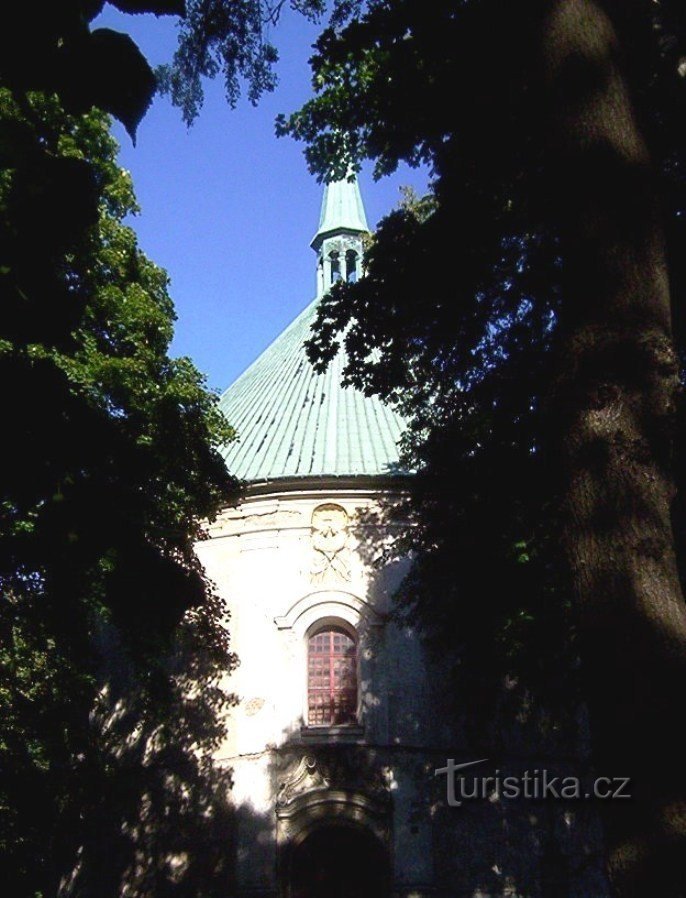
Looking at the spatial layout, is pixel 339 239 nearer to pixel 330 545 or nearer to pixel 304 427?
pixel 304 427

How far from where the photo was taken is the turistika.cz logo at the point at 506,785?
645 inches

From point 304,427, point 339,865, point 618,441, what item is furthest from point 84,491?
point 304,427

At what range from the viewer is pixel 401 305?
11414mm

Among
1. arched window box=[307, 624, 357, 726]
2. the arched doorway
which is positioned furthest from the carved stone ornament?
arched window box=[307, 624, 357, 726]

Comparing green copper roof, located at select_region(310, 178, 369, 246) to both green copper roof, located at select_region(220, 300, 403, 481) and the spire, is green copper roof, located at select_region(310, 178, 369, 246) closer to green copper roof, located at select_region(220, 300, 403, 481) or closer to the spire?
the spire

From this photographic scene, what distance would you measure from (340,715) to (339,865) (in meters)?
2.51

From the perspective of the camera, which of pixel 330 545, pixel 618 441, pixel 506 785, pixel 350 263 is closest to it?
pixel 618 441

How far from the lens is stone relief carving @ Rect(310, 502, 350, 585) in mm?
19094

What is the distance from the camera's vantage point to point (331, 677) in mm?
18688

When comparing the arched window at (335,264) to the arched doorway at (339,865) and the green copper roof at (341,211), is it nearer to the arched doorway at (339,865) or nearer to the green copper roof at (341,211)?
the green copper roof at (341,211)

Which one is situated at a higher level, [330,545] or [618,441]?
[330,545]

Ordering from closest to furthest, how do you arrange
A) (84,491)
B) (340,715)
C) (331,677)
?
(84,491)
(340,715)
(331,677)

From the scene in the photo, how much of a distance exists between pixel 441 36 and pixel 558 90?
4.02m

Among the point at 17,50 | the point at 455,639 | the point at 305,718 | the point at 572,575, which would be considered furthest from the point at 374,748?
the point at 17,50
